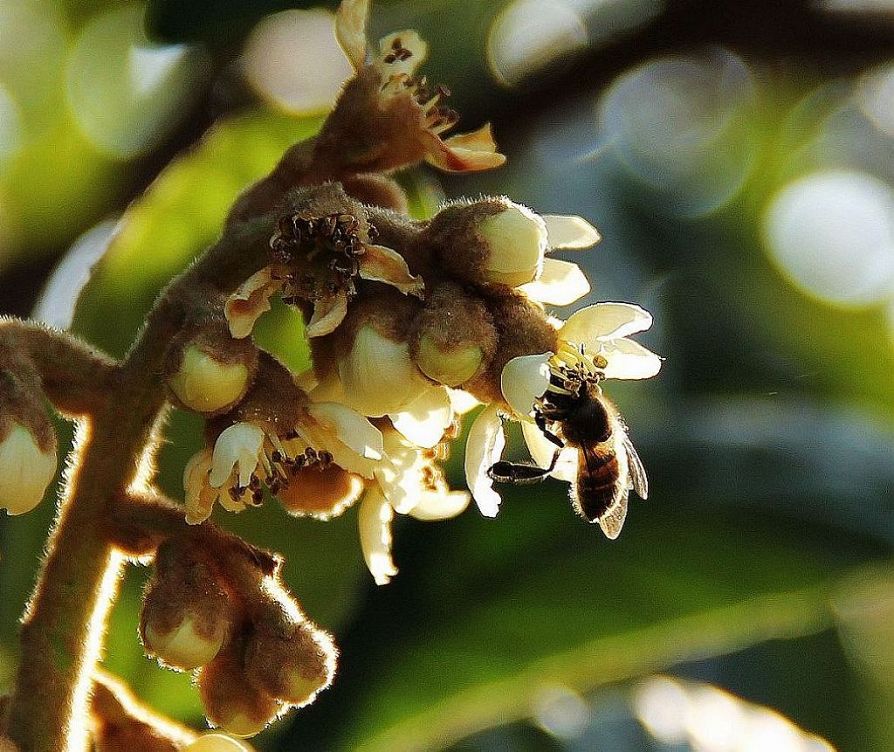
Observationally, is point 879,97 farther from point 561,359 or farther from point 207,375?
point 207,375

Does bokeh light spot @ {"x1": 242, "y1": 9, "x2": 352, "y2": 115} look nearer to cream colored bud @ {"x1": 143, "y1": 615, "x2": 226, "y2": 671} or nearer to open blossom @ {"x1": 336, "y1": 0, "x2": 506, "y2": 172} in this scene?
open blossom @ {"x1": 336, "y1": 0, "x2": 506, "y2": 172}

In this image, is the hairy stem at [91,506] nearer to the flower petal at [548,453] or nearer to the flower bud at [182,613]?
the flower bud at [182,613]

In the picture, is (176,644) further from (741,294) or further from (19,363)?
(741,294)

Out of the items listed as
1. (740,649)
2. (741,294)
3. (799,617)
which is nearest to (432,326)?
(799,617)

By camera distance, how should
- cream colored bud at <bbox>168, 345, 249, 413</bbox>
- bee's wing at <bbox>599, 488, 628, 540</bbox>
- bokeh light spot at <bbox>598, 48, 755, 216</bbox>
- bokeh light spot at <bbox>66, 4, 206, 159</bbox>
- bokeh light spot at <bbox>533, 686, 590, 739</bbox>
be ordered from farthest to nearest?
bokeh light spot at <bbox>598, 48, 755, 216</bbox> < bokeh light spot at <bbox>66, 4, 206, 159</bbox> < bokeh light spot at <bbox>533, 686, 590, 739</bbox> < bee's wing at <bbox>599, 488, 628, 540</bbox> < cream colored bud at <bbox>168, 345, 249, 413</bbox>

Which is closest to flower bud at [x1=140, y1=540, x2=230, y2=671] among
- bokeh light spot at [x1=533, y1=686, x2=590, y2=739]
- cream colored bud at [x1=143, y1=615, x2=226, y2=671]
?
cream colored bud at [x1=143, y1=615, x2=226, y2=671]

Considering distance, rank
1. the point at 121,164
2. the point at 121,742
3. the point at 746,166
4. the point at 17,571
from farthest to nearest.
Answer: the point at 746,166 → the point at 121,164 → the point at 17,571 → the point at 121,742

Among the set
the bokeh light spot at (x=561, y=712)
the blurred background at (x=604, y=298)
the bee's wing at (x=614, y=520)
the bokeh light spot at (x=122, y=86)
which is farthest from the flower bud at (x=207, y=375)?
the bokeh light spot at (x=122, y=86)
